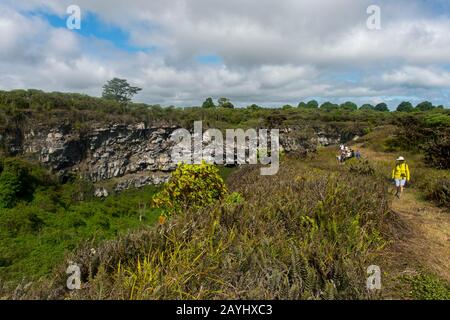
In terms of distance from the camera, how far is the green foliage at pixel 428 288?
3.79m

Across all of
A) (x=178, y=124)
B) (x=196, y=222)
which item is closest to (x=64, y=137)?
(x=178, y=124)

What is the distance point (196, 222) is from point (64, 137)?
38544mm

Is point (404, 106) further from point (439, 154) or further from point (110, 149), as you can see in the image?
point (439, 154)

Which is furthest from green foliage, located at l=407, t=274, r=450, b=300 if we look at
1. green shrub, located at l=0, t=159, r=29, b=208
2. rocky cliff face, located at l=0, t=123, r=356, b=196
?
green shrub, located at l=0, t=159, r=29, b=208

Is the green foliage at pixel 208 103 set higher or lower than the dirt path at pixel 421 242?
higher

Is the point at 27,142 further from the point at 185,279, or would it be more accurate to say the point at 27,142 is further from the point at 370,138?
the point at 185,279

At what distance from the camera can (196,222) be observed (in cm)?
454

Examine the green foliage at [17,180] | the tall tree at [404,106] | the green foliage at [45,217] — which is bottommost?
the green foliage at [45,217]

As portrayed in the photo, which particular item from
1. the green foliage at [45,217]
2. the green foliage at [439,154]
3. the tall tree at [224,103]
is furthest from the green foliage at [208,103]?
the green foliage at [439,154]

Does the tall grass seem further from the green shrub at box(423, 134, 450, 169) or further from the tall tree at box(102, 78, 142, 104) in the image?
the tall tree at box(102, 78, 142, 104)

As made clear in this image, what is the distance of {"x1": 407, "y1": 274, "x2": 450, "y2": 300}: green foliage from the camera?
12.4ft

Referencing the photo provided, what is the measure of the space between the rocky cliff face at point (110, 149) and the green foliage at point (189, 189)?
A: 79.4ft

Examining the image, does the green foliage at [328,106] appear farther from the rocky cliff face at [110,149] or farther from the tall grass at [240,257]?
the tall grass at [240,257]

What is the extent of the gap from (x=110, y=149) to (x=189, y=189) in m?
38.0
